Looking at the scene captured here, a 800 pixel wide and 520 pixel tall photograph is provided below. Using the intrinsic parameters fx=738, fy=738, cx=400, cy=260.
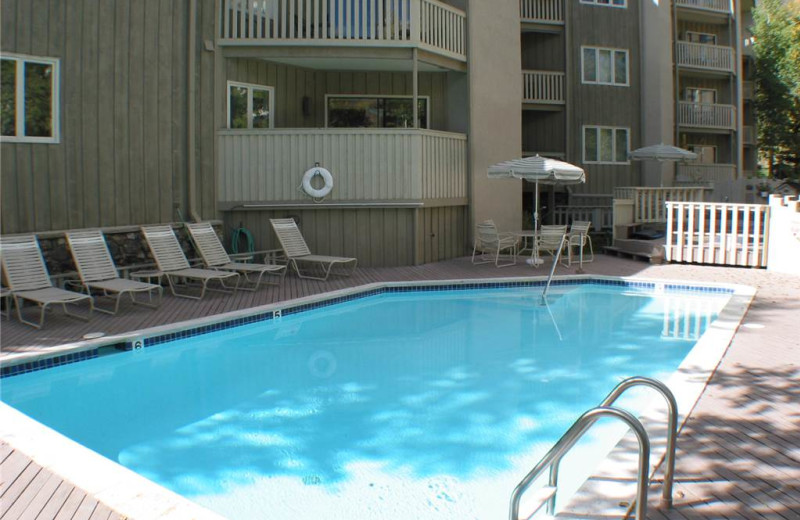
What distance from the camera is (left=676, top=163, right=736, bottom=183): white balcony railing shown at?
23891mm

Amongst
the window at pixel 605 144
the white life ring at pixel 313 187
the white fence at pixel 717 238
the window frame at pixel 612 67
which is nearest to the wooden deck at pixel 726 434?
the white fence at pixel 717 238

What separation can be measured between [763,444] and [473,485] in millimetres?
1878

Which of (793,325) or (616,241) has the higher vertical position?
(616,241)

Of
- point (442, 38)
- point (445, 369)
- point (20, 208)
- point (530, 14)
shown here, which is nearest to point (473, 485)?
point (445, 369)

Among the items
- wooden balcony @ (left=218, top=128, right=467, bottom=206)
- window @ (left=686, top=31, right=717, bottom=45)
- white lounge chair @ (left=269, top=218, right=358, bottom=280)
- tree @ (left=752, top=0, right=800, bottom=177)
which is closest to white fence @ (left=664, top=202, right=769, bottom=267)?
wooden balcony @ (left=218, top=128, right=467, bottom=206)

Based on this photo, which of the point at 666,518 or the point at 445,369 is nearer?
the point at 666,518

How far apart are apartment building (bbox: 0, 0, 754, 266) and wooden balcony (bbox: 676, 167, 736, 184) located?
9.61m

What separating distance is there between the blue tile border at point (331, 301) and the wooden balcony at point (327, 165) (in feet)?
7.39

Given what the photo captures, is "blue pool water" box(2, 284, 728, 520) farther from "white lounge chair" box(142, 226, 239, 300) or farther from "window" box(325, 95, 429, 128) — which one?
"window" box(325, 95, 429, 128)

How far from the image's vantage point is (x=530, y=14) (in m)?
21.6

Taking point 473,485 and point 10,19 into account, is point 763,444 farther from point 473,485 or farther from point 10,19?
point 10,19

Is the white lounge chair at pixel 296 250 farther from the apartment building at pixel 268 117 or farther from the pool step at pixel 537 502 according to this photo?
the pool step at pixel 537 502

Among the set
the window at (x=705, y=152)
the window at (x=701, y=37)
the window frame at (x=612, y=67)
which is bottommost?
the window at (x=705, y=152)

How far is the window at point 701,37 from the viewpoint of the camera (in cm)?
2641
